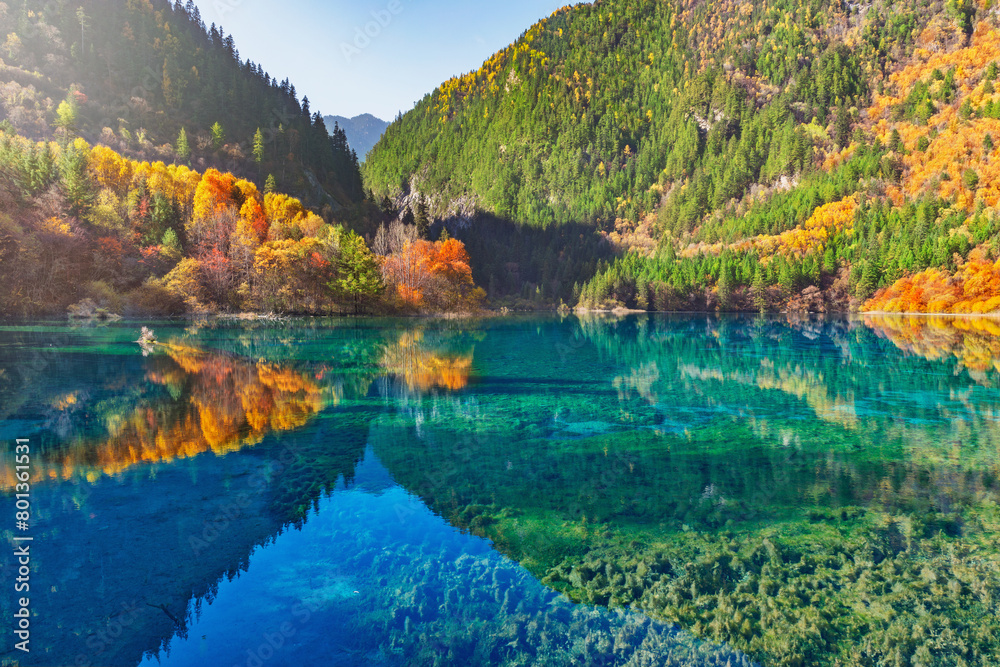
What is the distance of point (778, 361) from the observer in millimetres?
32719

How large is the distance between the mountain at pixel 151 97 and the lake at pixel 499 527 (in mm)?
101811

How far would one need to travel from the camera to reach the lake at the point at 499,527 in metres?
6.47

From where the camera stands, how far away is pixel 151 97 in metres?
111

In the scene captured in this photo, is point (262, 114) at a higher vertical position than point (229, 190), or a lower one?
higher

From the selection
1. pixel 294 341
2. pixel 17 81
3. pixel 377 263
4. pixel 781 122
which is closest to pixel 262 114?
pixel 17 81

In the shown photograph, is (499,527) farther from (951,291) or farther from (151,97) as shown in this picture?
(151,97)

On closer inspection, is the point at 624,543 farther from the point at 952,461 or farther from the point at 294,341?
the point at 294,341

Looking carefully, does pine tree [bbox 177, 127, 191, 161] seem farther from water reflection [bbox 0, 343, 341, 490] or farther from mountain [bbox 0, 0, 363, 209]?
water reflection [bbox 0, 343, 341, 490]

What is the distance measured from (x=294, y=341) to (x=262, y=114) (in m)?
106

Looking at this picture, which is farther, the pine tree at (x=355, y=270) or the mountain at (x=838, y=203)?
the mountain at (x=838, y=203)

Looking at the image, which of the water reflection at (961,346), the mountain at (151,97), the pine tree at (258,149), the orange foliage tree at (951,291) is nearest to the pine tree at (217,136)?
the mountain at (151,97)

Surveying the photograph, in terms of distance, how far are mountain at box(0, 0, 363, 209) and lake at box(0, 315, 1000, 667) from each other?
334 feet

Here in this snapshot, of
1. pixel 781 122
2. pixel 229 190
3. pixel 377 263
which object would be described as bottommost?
pixel 377 263

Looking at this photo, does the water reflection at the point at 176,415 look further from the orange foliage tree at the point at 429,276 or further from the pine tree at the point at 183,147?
the pine tree at the point at 183,147
